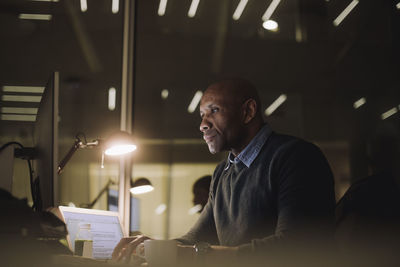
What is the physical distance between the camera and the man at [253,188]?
A: 4.20 ft

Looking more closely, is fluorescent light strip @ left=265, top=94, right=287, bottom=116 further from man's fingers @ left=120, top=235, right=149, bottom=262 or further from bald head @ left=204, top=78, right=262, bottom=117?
man's fingers @ left=120, top=235, right=149, bottom=262

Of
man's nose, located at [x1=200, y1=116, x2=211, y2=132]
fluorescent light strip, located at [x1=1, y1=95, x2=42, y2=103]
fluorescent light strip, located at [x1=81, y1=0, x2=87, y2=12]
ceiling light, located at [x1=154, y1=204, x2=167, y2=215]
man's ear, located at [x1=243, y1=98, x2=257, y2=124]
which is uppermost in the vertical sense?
fluorescent light strip, located at [x1=81, y1=0, x2=87, y2=12]

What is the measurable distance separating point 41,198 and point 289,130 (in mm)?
4454

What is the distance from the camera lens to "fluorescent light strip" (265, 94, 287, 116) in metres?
5.53

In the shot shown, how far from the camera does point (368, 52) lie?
6168mm

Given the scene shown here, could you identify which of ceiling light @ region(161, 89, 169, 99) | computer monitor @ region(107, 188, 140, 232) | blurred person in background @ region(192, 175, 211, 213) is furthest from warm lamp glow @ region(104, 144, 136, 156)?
ceiling light @ region(161, 89, 169, 99)

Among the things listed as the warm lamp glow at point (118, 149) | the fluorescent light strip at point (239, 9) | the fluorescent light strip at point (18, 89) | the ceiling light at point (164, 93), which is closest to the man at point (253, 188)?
the warm lamp glow at point (118, 149)

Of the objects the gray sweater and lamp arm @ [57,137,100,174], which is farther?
lamp arm @ [57,137,100,174]

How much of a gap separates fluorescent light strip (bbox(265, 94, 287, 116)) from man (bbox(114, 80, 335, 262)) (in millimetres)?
3672

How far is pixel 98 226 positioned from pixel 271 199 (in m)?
0.83

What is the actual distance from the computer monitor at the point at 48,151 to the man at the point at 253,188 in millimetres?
333

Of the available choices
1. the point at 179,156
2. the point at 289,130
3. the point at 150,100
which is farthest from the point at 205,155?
the point at 150,100

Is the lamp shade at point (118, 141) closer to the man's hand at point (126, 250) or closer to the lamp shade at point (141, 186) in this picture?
the man's hand at point (126, 250)

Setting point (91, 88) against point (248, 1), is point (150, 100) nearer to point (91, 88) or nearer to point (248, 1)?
point (91, 88)
